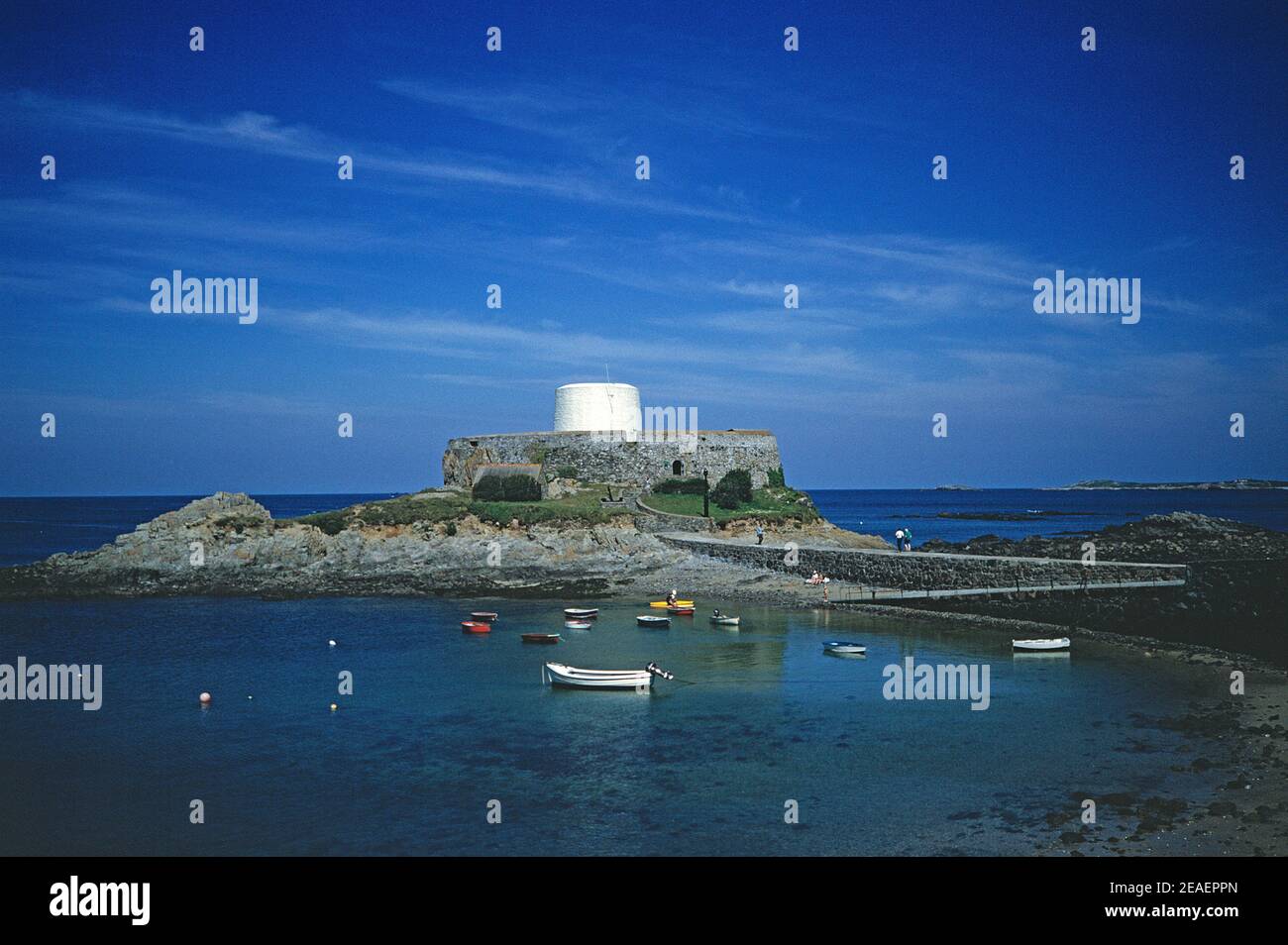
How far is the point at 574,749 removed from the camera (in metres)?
17.6

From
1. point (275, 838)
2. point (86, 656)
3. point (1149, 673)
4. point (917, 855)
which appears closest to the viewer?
point (917, 855)

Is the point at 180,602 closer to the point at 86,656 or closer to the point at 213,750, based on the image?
the point at 86,656

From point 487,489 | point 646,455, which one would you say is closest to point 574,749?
point 487,489

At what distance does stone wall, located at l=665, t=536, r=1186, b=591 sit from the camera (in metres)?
31.3

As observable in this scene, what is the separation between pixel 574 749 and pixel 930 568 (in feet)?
73.3

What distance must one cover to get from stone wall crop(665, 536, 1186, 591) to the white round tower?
1788 centimetres

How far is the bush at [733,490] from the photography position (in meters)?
51.9

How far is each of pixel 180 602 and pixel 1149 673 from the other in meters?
36.4

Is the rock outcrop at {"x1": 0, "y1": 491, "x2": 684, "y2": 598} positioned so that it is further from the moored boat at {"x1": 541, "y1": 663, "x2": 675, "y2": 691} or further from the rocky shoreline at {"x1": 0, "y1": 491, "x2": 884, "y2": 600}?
the moored boat at {"x1": 541, "y1": 663, "x2": 675, "y2": 691}

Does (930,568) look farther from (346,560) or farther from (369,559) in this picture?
(346,560)

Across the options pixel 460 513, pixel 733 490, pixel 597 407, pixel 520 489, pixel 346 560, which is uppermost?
pixel 597 407

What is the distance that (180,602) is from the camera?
37.7 m

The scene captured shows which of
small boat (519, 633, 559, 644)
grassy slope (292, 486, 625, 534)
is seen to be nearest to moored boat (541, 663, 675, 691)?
small boat (519, 633, 559, 644)
